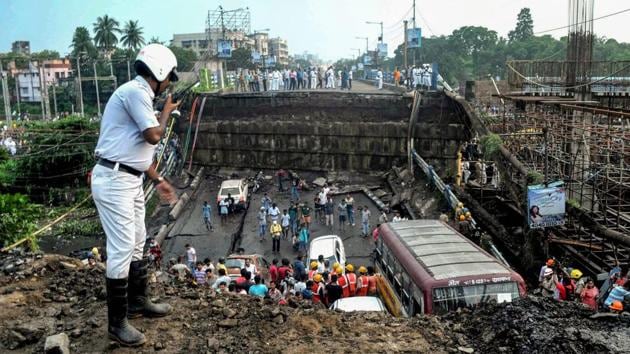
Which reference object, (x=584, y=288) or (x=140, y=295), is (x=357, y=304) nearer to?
(x=584, y=288)

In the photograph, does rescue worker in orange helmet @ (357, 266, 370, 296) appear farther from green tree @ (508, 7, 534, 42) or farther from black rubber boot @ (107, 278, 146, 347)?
green tree @ (508, 7, 534, 42)

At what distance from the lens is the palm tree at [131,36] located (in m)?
83.2

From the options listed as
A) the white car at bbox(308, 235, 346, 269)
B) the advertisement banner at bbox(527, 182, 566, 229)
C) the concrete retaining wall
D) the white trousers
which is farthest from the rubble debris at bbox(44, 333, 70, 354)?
the concrete retaining wall

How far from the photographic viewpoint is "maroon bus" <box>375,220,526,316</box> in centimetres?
963

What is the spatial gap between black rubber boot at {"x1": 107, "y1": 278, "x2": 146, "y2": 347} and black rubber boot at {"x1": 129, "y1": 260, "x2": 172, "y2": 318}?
0.44 metres

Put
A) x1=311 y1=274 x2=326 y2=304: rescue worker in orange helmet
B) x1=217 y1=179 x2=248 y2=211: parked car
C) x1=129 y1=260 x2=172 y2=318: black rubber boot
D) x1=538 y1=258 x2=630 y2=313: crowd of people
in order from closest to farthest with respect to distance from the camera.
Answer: x1=129 y1=260 x2=172 y2=318: black rubber boot < x1=538 y1=258 x2=630 y2=313: crowd of people < x1=311 y1=274 x2=326 y2=304: rescue worker in orange helmet < x1=217 y1=179 x2=248 y2=211: parked car

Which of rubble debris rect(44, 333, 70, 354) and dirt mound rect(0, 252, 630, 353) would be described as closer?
rubble debris rect(44, 333, 70, 354)

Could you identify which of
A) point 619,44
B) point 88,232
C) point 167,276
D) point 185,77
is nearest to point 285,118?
point 185,77

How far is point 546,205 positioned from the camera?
13.9m

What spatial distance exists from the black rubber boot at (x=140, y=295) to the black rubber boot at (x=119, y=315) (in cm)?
44

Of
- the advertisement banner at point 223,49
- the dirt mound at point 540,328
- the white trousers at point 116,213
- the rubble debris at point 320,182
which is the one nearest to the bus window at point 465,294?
the dirt mound at point 540,328

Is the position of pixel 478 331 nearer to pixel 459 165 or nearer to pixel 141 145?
pixel 141 145

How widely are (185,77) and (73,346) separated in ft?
113

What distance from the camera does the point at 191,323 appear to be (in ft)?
17.5
